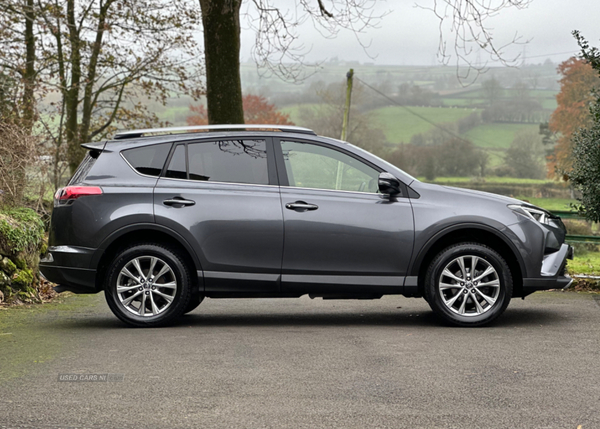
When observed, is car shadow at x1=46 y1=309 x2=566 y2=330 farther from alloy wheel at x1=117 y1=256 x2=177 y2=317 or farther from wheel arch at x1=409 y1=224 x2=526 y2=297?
Result: wheel arch at x1=409 y1=224 x2=526 y2=297

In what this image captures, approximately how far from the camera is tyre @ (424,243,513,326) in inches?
287

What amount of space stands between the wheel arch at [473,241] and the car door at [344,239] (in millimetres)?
176

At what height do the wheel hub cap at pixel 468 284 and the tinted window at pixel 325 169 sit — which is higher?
the tinted window at pixel 325 169

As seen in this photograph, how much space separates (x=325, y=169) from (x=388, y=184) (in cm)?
67

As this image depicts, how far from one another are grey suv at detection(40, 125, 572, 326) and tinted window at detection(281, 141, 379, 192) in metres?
0.01

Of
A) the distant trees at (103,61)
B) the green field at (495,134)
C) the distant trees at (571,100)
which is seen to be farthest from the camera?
the green field at (495,134)

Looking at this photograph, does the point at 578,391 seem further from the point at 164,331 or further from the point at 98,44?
the point at 98,44

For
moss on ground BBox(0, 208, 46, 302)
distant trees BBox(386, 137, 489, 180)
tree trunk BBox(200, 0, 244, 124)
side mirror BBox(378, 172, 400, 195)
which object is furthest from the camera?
distant trees BBox(386, 137, 489, 180)

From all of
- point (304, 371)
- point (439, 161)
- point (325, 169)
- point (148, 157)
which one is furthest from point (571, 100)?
point (304, 371)

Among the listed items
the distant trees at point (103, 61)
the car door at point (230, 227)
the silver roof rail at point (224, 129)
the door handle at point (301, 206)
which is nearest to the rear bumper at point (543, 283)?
the door handle at point (301, 206)

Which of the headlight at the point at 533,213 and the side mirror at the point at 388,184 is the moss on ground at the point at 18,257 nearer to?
the side mirror at the point at 388,184

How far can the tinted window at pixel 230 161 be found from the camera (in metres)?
7.48

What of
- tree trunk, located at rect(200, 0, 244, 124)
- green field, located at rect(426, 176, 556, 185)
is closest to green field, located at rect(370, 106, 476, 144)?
green field, located at rect(426, 176, 556, 185)

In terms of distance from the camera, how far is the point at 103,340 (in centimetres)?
686
